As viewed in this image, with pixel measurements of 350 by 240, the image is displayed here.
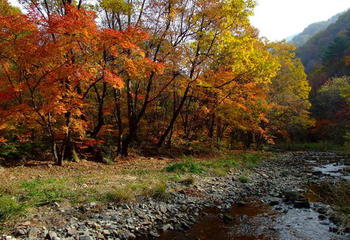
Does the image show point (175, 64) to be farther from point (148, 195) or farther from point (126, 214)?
point (126, 214)

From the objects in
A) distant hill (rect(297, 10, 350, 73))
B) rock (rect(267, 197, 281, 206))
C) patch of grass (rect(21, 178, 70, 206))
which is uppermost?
distant hill (rect(297, 10, 350, 73))

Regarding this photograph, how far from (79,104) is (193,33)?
323 inches

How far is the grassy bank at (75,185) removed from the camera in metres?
6.37

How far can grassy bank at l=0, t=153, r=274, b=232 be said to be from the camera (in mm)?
6367

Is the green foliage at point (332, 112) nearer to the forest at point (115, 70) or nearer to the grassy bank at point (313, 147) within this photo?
the grassy bank at point (313, 147)

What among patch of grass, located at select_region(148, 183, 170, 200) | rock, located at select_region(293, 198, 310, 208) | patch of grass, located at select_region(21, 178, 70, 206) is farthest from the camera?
rock, located at select_region(293, 198, 310, 208)

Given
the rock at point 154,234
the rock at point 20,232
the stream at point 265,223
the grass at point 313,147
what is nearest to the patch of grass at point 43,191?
the rock at point 20,232

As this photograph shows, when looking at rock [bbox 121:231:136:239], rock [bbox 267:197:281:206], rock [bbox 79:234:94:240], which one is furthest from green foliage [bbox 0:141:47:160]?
rock [bbox 267:197:281:206]

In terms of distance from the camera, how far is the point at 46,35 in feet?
32.4

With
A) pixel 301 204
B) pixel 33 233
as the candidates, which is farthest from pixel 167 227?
pixel 301 204

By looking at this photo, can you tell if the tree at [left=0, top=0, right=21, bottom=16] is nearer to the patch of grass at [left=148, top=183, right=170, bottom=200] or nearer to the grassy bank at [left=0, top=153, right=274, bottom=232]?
the grassy bank at [left=0, top=153, right=274, bottom=232]

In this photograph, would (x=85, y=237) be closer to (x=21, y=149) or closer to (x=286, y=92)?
(x=21, y=149)

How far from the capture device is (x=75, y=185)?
8.20 metres

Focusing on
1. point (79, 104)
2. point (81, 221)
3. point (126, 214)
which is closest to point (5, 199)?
point (81, 221)
